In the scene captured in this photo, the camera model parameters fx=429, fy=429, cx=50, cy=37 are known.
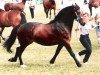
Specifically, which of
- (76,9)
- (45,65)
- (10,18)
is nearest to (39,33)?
(45,65)

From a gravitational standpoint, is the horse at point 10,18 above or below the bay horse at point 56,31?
below

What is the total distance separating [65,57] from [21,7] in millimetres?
12166

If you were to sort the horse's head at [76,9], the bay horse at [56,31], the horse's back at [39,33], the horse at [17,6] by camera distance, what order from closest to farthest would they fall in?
1. the horse's head at [76,9]
2. the bay horse at [56,31]
3. the horse's back at [39,33]
4. the horse at [17,6]

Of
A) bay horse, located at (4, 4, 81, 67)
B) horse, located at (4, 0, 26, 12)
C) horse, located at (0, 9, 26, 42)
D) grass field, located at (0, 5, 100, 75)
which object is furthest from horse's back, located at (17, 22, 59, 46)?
horse, located at (4, 0, 26, 12)

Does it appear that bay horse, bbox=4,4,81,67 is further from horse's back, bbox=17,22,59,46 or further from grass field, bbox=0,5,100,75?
grass field, bbox=0,5,100,75

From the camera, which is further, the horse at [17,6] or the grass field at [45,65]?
the horse at [17,6]

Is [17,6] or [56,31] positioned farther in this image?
[17,6]

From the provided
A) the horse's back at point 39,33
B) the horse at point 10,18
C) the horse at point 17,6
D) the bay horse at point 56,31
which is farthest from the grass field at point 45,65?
the horse at point 17,6

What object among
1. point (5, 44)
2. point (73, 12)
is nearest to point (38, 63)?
point (5, 44)

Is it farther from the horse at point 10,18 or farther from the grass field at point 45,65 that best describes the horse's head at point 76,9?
the horse at point 10,18

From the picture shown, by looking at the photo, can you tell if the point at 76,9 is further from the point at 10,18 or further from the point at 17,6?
the point at 17,6

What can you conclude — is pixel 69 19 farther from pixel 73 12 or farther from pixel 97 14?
pixel 97 14

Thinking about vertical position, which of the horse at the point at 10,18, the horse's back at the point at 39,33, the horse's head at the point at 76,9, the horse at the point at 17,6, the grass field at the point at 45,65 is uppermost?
the horse's head at the point at 76,9

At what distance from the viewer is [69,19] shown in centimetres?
1201
